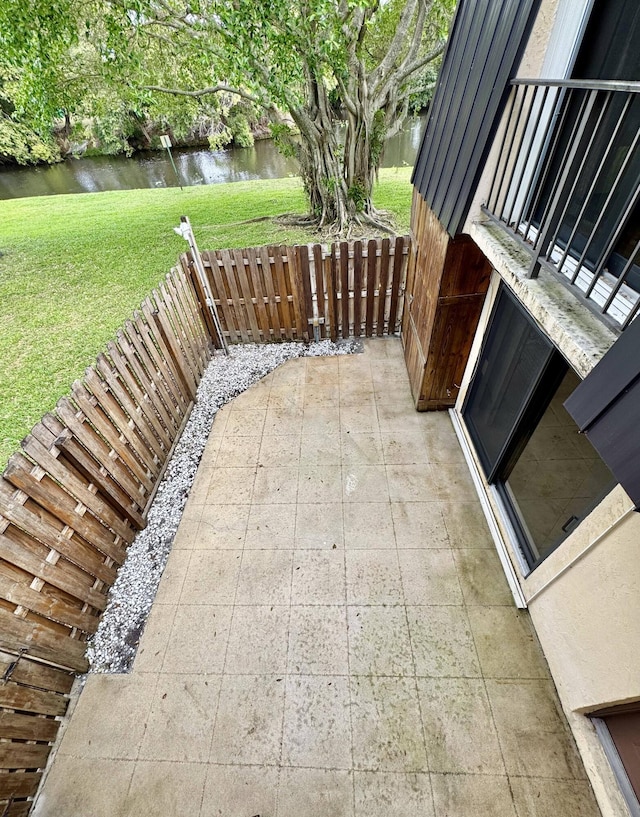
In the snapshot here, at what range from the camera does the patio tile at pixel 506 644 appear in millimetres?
2449

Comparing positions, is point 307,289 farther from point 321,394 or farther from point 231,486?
point 231,486

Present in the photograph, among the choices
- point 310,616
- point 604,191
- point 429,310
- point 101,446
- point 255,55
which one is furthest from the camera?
point 255,55

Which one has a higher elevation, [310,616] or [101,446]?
[101,446]

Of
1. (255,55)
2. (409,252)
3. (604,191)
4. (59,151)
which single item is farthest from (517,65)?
(59,151)

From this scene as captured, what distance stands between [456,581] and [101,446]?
315cm

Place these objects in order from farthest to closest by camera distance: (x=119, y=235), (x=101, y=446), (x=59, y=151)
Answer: (x=59, y=151)
(x=119, y=235)
(x=101, y=446)

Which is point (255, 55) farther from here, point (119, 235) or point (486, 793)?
point (486, 793)

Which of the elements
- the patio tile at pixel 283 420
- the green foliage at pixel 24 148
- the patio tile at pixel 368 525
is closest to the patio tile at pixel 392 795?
the patio tile at pixel 368 525

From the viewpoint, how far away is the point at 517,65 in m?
2.20

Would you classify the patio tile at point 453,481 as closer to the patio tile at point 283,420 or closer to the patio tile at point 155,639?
the patio tile at point 283,420

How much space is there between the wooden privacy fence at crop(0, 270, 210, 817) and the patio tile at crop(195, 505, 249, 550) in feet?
2.11

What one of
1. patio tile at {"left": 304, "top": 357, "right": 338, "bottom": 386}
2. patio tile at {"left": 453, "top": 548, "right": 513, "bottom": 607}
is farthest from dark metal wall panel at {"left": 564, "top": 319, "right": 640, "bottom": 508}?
patio tile at {"left": 304, "top": 357, "right": 338, "bottom": 386}

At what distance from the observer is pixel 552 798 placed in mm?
2033

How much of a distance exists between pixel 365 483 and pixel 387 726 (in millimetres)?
1846
